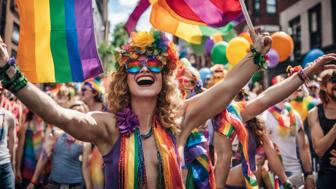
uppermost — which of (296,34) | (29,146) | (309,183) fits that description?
(296,34)

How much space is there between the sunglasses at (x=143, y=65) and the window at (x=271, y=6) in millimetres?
26170

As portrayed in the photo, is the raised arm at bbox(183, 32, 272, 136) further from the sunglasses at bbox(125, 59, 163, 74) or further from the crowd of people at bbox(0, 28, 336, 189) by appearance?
the sunglasses at bbox(125, 59, 163, 74)

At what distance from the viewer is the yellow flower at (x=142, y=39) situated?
2668 millimetres

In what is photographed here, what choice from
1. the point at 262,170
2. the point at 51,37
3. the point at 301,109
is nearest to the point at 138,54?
the point at 51,37

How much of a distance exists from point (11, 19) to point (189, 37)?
18.3m

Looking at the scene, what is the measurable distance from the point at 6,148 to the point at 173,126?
2557 millimetres

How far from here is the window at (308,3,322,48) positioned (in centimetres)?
1980

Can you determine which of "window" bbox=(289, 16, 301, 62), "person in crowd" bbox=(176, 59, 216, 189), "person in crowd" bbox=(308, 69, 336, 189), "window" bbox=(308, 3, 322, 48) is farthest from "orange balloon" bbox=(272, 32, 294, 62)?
"window" bbox=(289, 16, 301, 62)

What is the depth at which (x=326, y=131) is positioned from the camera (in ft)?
12.9

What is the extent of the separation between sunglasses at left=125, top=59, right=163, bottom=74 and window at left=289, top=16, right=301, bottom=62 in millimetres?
20758

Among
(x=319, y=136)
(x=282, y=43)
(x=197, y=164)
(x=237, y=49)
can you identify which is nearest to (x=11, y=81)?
(x=197, y=164)

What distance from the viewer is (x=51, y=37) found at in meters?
2.92

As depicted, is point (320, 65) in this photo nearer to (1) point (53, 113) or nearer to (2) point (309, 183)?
(1) point (53, 113)

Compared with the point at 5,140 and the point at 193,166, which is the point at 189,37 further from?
the point at 5,140
